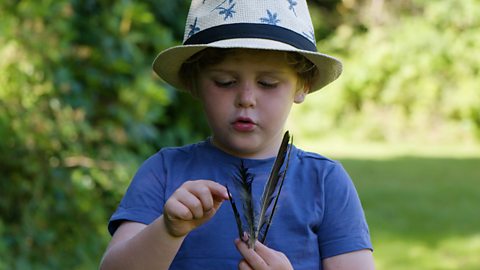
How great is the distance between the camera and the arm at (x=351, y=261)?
7.43 feet

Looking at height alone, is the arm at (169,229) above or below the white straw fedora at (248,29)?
below

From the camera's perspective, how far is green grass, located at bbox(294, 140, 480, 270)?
281 inches

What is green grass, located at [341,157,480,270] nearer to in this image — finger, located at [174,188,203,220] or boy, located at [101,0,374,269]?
boy, located at [101,0,374,269]

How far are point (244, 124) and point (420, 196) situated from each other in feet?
27.0

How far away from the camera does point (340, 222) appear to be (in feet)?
7.47

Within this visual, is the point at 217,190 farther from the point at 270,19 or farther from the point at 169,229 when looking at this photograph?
the point at 270,19

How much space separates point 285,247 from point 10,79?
7.85 feet

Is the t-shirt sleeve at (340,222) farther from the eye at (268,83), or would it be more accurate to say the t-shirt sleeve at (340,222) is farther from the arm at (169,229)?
the arm at (169,229)

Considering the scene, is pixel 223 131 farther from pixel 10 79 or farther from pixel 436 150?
pixel 436 150

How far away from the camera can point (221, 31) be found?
229cm

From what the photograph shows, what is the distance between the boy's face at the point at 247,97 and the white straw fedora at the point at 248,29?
5 cm

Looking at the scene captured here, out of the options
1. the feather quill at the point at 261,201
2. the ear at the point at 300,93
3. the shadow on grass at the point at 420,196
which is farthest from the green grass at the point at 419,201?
the feather quill at the point at 261,201

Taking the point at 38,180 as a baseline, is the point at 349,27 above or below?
above

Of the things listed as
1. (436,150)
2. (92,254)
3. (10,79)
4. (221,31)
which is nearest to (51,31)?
(10,79)
